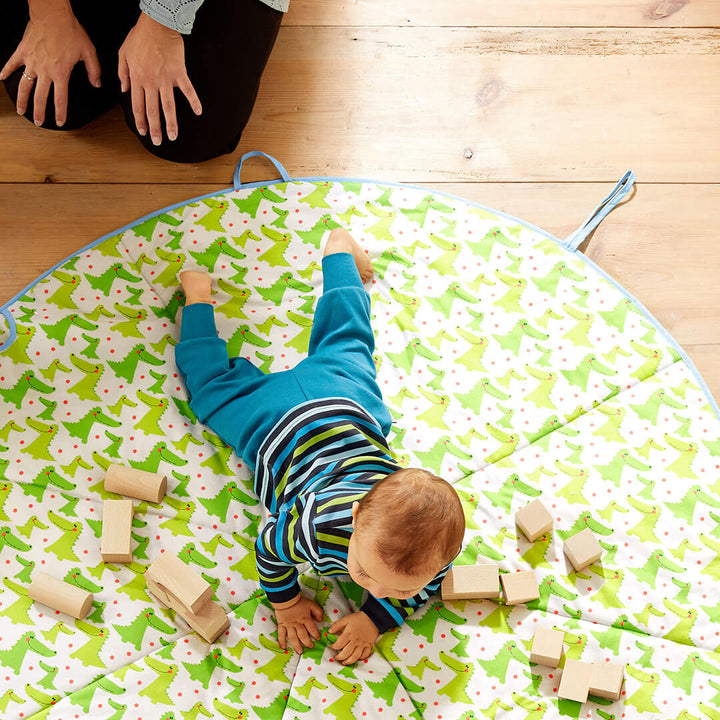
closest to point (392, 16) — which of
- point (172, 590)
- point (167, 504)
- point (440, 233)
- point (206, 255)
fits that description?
point (440, 233)

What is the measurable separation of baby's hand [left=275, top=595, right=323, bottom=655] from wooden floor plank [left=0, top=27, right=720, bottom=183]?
2.60ft

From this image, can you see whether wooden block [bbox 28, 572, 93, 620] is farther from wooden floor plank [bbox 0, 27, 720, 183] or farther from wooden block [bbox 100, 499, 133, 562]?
wooden floor plank [bbox 0, 27, 720, 183]

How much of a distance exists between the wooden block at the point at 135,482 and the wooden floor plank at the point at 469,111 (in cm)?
58

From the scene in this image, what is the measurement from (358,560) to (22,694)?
0.52 m

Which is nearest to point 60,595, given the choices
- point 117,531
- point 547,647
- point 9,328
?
point 117,531

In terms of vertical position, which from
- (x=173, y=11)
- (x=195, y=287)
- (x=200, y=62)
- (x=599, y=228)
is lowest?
(x=599, y=228)

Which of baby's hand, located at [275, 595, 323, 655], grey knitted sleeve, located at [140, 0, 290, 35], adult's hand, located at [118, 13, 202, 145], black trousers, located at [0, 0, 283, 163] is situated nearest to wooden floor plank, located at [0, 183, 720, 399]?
black trousers, located at [0, 0, 283, 163]

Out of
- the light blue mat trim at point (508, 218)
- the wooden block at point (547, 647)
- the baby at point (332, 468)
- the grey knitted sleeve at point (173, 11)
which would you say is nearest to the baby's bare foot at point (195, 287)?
the baby at point (332, 468)

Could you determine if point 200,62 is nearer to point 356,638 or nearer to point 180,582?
point 180,582

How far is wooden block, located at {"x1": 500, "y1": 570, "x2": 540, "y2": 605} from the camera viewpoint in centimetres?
111

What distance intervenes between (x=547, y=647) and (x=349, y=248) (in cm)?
68

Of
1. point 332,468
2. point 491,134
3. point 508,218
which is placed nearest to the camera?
point 332,468

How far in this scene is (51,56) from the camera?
1208 mm

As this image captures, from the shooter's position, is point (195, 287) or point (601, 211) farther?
point (601, 211)
